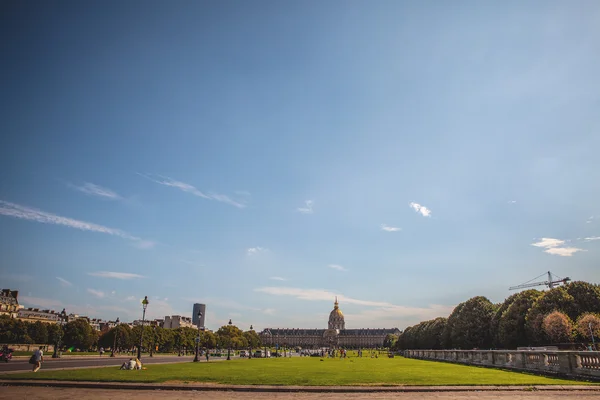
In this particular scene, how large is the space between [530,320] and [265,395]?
57.3 m

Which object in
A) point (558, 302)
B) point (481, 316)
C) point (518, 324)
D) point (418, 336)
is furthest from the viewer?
point (418, 336)

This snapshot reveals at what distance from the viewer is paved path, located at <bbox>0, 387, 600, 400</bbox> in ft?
47.9

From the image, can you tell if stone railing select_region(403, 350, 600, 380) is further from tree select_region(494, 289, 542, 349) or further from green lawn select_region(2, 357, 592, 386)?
tree select_region(494, 289, 542, 349)

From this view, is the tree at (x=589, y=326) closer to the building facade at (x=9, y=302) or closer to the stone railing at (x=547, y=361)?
the stone railing at (x=547, y=361)

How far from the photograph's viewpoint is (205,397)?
14.8 metres

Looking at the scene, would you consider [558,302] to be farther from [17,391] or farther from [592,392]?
[17,391]

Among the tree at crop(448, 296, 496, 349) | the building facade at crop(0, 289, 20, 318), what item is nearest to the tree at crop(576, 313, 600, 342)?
the tree at crop(448, 296, 496, 349)

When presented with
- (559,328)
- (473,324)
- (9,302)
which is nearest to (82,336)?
(9,302)

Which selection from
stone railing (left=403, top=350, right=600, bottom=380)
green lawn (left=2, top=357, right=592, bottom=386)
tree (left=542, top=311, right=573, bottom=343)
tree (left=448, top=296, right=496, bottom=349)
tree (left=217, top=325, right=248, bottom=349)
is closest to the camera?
green lawn (left=2, top=357, right=592, bottom=386)

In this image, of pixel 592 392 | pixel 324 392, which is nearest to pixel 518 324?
pixel 592 392

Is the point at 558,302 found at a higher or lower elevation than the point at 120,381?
higher

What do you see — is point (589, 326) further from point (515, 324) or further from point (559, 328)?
point (515, 324)

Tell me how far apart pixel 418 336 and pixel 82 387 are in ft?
384

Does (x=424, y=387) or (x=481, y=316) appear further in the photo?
(x=481, y=316)
